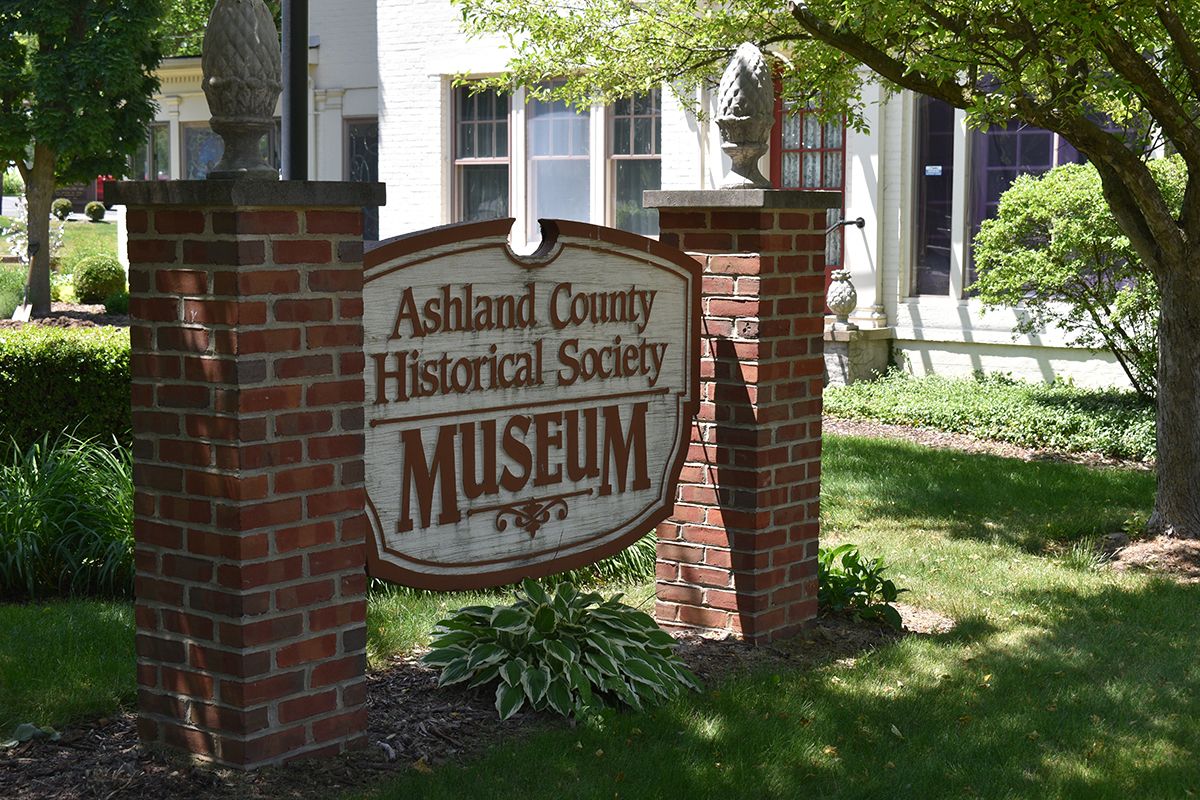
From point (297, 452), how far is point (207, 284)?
21.3 inches

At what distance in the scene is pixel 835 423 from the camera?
12922mm

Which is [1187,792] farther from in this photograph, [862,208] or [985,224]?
[862,208]

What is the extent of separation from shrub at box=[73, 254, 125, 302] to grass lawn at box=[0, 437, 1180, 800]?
17.3 m

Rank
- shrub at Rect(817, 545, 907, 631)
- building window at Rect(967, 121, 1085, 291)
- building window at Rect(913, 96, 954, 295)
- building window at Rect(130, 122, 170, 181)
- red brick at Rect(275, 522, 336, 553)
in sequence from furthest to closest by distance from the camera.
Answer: building window at Rect(130, 122, 170, 181), building window at Rect(913, 96, 954, 295), building window at Rect(967, 121, 1085, 291), shrub at Rect(817, 545, 907, 631), red brick at Rect(275, 522, 336, 553)

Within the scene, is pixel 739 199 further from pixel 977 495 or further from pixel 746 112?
pixel 977 495

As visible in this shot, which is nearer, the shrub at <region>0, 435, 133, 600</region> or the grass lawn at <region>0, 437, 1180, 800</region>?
the grass lawn at <region>0, 437, 1180, 800</region>

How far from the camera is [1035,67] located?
273 inches

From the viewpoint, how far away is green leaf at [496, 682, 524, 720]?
4.87 m

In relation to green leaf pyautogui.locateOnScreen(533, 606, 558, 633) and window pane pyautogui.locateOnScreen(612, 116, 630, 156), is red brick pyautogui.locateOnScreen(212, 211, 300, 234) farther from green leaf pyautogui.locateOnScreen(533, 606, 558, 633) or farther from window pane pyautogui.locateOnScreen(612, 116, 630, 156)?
window pane pyautogui.locateOnScreen(612, 116, 630, 156)

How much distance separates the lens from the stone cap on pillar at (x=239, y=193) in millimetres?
3994

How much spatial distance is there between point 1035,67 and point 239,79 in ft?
13.7

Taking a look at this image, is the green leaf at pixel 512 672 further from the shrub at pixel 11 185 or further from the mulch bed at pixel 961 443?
the shrub at pixel 11 185

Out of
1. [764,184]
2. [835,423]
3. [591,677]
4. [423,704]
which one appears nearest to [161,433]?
[423,704]

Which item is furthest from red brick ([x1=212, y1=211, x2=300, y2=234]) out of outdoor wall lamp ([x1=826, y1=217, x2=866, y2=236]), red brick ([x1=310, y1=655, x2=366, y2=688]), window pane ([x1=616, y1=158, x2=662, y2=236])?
window pane ([x1=616, y1=158, x2=662, y2=236])
